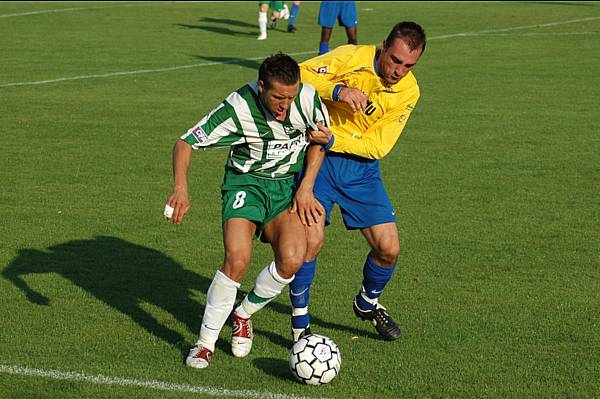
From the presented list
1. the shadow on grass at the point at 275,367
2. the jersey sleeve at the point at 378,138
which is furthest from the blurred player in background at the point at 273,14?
the shadow on grass at the point at 275,367

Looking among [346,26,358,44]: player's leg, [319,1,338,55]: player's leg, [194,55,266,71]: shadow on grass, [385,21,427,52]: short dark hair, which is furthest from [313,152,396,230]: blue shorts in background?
[346,26,358,44]: player's leg

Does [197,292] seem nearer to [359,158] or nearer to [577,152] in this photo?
[359,158]

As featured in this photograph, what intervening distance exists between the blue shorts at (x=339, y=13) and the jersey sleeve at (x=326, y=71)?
1399cm

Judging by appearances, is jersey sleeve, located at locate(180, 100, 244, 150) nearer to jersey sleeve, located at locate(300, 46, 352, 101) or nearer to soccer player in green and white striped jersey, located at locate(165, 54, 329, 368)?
soccer player in green and white striped jersey, located at locate(165, 54, 329, 368)

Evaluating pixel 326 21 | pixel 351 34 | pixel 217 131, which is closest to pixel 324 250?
pixel 217 131

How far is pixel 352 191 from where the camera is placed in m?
7.17

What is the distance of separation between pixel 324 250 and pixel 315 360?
3167 mm

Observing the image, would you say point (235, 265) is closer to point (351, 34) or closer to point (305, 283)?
point (305, 283)

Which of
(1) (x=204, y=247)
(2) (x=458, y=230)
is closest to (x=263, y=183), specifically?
(1) (x=204, y=247)

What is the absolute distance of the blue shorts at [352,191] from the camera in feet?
23.5

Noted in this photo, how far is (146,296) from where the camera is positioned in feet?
25.8

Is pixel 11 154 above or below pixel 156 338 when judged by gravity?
below

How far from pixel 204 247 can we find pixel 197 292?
1.27 meters

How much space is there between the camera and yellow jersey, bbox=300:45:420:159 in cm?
709
